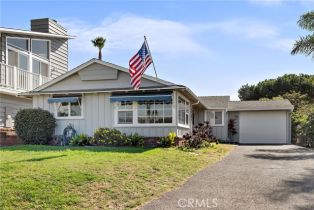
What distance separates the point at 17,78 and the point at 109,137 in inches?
234

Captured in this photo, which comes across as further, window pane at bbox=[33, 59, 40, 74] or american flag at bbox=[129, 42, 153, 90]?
window pane at bbox=[33, 59, 40, 74]

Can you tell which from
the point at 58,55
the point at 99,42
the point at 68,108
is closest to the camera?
the point at 68,108

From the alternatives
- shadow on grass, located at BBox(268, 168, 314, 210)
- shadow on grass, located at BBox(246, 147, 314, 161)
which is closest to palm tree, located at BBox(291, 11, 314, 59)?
shadow on grass, located at BBox(246, 147, 314, 161)

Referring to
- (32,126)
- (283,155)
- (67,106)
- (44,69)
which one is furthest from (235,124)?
(32,126)

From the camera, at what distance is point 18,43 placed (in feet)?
65.6

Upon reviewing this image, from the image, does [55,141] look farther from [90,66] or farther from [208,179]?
[208,179]

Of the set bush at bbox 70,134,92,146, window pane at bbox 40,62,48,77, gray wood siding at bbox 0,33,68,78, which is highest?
Answer: gray wood siding at bbox 0,33,68,78

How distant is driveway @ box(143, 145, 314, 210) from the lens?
719 cm

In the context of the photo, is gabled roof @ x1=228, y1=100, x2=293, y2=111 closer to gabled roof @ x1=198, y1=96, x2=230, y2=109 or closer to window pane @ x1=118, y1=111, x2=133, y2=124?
gabled roof @ x1=198, y1=96, x2=230, y2=109

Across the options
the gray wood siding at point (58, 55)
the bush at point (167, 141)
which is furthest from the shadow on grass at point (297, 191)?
the gray wood siding at point (58, 55)

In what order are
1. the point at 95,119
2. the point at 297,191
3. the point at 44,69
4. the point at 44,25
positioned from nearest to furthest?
the point at 297,191 < the point at 95,119 < the point at 44,69 < the point at 44,25

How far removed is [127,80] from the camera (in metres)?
17.4

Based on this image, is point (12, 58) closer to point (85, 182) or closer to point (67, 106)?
point (67, 106)

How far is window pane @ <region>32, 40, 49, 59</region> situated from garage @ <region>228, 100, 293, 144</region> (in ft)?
42.0
